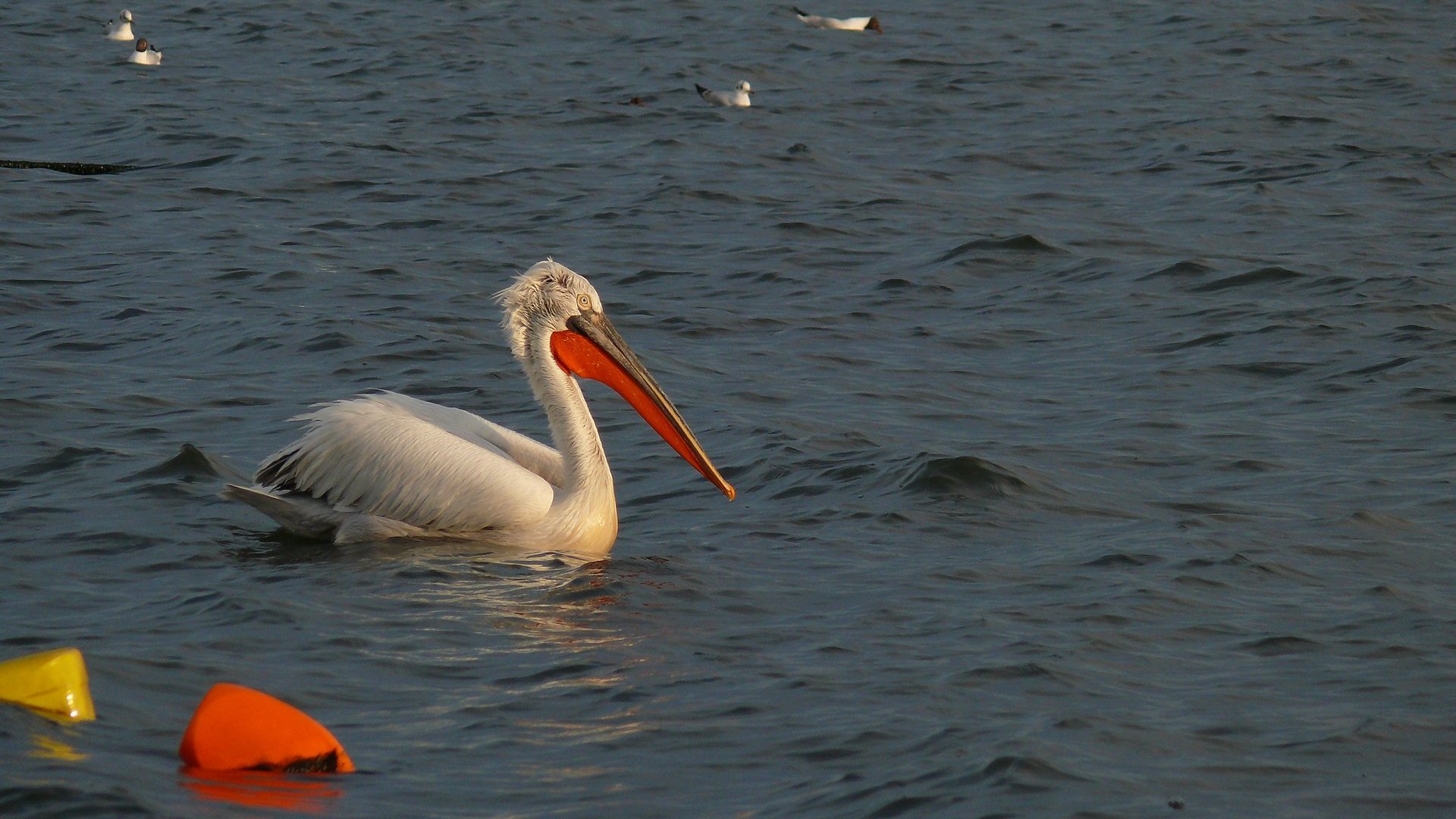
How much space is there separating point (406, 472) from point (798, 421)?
207 cm

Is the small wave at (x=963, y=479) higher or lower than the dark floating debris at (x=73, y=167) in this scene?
lower

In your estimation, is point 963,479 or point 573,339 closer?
point 573,339

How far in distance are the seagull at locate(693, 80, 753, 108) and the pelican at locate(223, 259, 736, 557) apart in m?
9.32

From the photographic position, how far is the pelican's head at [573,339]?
7.09m

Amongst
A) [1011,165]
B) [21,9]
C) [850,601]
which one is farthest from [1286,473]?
[21,9]

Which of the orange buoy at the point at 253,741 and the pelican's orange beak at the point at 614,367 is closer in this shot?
the orange buoy at the point at 253,741

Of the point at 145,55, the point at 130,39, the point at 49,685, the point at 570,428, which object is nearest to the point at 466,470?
the point at 570,428

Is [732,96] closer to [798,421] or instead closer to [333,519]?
[798,421]

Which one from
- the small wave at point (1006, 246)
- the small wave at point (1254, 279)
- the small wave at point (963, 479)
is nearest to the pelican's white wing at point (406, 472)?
the small wave at point (963, 479)

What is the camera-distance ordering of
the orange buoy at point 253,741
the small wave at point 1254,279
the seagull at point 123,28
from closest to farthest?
the orange buoy at point 253,741
the small wave at point 1254,279
the seagull at point 123,28

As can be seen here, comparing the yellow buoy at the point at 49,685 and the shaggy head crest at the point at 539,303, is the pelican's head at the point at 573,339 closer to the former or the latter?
the shaggy head crest at the point at 539,303

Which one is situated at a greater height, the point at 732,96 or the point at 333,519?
the point at 333,519

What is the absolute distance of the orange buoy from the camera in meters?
4.42

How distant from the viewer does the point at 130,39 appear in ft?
61.0
